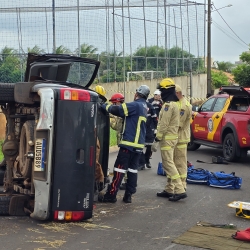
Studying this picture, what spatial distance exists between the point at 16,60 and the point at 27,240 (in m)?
10.7

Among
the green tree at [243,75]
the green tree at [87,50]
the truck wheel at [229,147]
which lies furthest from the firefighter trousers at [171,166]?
the green tree at [243,75]

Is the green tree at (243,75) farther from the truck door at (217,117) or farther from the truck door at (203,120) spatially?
the truck door at (217,117)

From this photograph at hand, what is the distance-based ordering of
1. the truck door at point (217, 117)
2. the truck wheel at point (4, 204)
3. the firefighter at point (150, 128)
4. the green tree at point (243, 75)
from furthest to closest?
1. the green tree at point (243, 75)
2. the truck door at point (217, 117)
3. the firefighter at point (150, 128)
4. the truck wheel at point (4, 204)

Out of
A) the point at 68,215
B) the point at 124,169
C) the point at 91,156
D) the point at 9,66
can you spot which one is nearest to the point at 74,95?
the point at 91,156

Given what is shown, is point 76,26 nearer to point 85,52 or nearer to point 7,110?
point 85,52

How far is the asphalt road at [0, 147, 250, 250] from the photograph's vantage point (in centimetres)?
673

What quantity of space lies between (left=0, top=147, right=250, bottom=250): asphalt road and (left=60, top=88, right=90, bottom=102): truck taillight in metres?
1.62

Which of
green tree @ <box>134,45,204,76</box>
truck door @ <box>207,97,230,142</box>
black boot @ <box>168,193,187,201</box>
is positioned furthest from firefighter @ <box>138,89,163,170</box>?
green tree @ <box>134,45,204,76</box>

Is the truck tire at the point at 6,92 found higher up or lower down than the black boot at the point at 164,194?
higher up

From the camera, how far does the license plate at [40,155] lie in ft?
23.9

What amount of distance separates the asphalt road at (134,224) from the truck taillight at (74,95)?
63.9 inches

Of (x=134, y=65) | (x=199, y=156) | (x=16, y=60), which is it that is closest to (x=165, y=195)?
(x=199, y=156)

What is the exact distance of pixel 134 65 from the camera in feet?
92.8

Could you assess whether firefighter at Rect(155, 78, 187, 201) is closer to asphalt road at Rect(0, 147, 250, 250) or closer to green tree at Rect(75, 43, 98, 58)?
asphalt road at Rect(0, 147, 250, 250)
